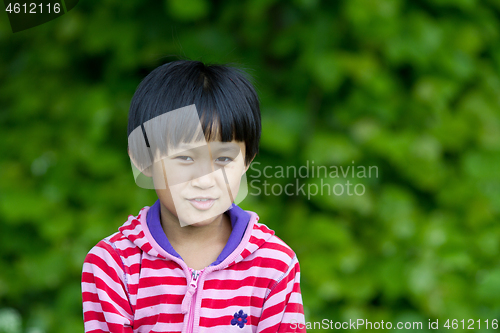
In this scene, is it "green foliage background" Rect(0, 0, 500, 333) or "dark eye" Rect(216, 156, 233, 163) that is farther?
"green foliage background" Rect(0, 0, 500, 333)

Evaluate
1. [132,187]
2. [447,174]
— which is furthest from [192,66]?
[447,174]

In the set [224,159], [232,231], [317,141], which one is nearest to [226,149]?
[224,159]

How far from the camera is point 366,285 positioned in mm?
1363

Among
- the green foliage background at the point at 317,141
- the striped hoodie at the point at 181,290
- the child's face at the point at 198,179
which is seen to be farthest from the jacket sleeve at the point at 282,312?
the green foliage background at the point at 317,141

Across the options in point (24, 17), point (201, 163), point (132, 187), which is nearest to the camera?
point (201, 163)

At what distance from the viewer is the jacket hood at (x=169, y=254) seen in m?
0.58

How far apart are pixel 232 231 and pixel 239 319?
0.35 feet

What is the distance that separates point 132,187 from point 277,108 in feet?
1.58

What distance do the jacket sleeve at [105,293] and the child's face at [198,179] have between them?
10cm

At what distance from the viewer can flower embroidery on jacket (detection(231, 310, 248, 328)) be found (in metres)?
0.58

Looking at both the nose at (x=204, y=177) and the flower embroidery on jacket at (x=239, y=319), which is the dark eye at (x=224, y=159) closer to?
the nose at (x=204, y=177)

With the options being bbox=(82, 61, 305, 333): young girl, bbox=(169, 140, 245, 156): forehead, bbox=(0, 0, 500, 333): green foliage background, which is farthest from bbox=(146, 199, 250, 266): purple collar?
bbox=(0, 0, 500, 333): green foliage background

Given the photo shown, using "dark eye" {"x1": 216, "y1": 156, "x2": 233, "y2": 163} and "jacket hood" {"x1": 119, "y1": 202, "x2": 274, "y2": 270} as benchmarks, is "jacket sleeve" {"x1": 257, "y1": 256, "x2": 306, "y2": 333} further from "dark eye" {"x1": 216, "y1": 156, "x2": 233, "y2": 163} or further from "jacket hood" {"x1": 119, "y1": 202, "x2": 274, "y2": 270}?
"dark eye" {"x1": 216, "y1": 156, "x2": 233, "y2": 163}

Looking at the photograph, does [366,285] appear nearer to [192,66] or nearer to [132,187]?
[132,187]
